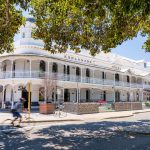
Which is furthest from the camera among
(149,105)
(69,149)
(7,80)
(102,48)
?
(149,105)

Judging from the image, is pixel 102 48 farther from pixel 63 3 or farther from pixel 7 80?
pixel 7 80

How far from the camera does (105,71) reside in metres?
47.4

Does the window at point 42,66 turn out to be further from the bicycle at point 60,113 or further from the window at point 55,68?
the bicycle at point 60,113

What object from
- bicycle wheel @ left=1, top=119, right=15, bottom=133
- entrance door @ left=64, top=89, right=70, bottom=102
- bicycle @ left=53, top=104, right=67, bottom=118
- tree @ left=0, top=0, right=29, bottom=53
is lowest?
bicycle wheel @ left=1, top=119, right=15, bottom=133

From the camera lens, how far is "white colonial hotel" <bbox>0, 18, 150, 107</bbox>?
34719 mm

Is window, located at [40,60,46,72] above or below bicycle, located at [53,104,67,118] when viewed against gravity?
above

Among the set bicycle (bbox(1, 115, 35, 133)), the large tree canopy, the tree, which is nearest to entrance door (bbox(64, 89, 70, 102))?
bicycle (bbox(1, 115, 35, 133))

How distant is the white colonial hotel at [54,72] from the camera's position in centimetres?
3472

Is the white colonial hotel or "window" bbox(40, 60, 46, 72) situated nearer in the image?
the white colonial hotel

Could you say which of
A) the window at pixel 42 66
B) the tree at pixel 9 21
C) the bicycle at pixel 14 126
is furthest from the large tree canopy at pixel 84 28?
the window at pixel 42 66

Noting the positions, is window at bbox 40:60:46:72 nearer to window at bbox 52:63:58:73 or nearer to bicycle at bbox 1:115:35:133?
window at bbox 52:63:58:73

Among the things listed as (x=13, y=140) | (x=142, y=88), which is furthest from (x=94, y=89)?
(x=13, y=140)

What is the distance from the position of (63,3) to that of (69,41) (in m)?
6.10

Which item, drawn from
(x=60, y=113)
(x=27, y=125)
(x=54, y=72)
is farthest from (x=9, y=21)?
(x=54, y=72)
